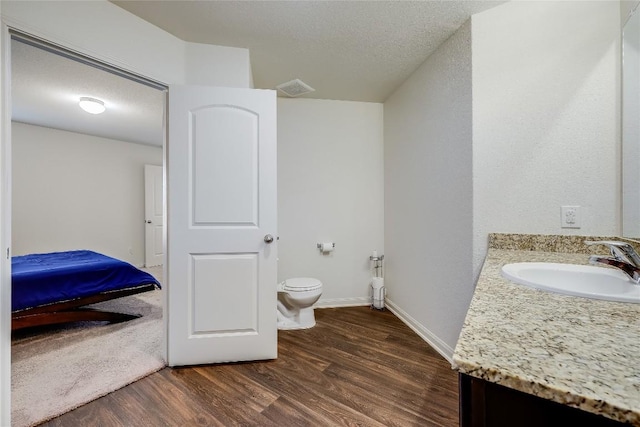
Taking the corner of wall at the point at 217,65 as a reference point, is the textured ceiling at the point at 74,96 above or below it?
above

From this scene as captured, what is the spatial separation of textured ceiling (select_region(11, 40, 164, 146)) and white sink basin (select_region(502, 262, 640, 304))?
8.74 ft

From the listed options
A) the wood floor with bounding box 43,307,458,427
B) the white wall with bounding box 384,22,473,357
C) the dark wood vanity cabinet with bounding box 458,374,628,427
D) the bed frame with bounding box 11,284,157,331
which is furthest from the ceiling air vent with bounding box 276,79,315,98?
the dark wood vanity cabinet with bounding box 458,374,628,427

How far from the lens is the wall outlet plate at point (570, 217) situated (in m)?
1.49

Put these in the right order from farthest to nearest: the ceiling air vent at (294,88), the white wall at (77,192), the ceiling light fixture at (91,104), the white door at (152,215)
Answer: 1. the white door at (152,215)
2. the white wall at (77,192)
3. the ceiling light fixture at (91,104)
4. the ceiling air vent at (294,88)

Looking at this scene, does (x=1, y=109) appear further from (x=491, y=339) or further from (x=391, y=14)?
(x=391, y=14)

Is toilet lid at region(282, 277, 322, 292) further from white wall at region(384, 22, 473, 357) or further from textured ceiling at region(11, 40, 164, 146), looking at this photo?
textured ceiling at region(11, 40, 164, 146)

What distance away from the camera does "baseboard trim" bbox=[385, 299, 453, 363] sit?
6.25 ft

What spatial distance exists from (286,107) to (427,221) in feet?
6.14

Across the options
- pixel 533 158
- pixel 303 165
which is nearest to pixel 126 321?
pixel 303 165

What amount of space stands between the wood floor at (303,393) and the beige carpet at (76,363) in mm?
114

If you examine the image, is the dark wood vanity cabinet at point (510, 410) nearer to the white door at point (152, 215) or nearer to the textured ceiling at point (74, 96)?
the textured ceiling at point (74, 96)

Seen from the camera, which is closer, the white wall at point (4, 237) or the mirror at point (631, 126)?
the white wall at point (4, 237)

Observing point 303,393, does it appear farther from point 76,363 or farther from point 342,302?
point 76,363

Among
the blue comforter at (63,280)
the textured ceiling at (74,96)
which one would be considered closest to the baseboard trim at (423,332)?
the blue comforter at (63,280)
